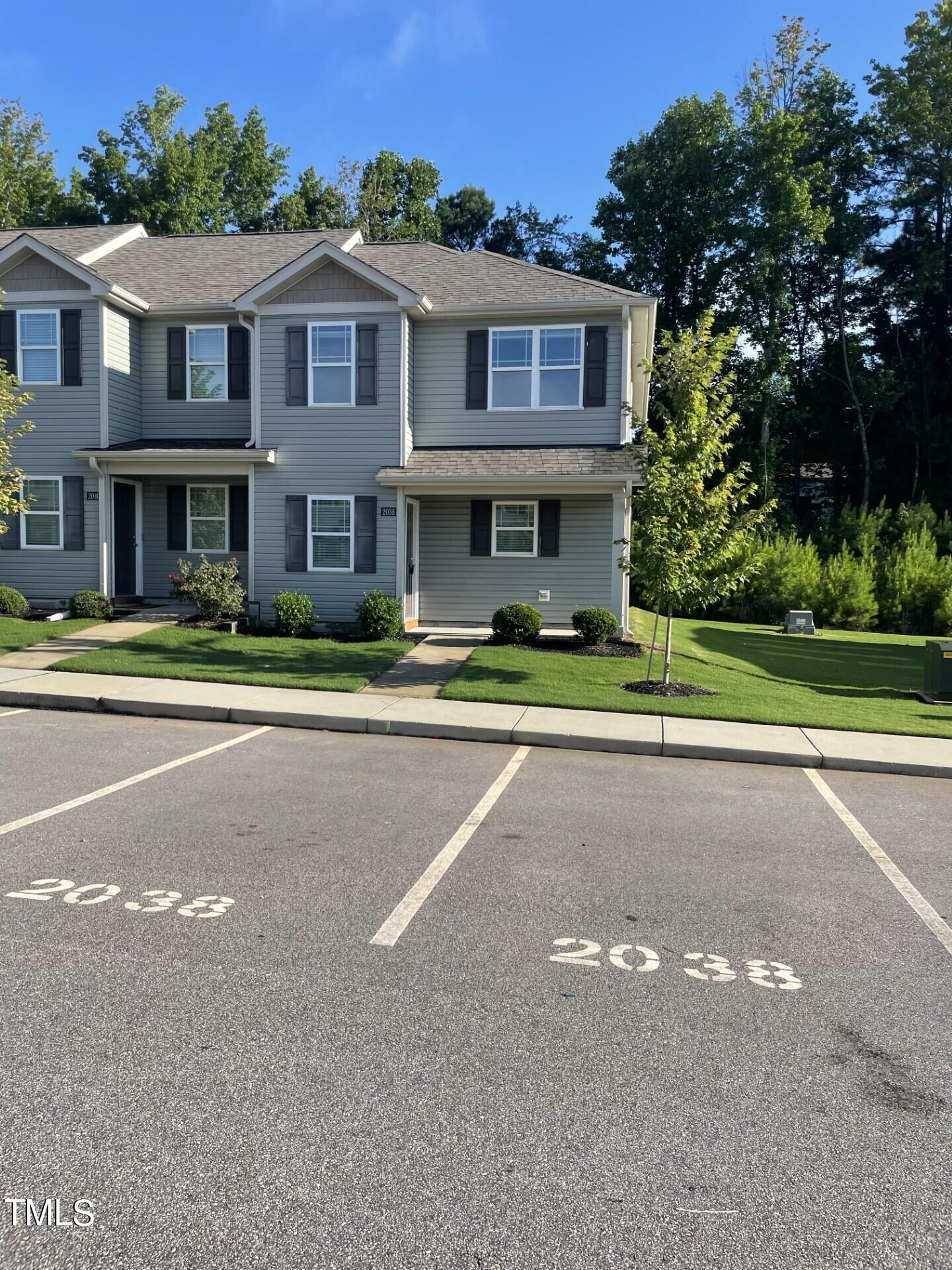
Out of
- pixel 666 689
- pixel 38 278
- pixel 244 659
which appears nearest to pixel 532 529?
pixel 666 689

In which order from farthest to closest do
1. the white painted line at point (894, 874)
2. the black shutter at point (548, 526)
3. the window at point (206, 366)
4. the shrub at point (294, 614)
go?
the window at point (206, 366)
the black shutter at point (548, 526)
the shrub at point (294, 614)
the white painted line at point (894, 874)

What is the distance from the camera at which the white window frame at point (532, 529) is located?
18438mm

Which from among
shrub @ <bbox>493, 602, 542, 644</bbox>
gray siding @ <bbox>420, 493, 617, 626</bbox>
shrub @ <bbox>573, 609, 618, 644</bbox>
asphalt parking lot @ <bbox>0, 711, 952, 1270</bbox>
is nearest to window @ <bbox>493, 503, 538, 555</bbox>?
gray siding @ <bbox>420, 493, 617, 626</bbox>

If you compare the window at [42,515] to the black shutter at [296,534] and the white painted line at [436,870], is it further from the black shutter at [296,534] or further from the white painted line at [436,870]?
the white painted line at [436,870]

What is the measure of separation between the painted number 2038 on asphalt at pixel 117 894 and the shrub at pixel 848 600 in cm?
2313

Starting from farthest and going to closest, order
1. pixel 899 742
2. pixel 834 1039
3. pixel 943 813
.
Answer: pixel 899 742, pixel 943 813, pixel 834 1039

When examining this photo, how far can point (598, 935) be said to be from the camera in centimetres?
466

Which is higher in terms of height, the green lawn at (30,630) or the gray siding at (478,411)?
the gray siding at (478,411)

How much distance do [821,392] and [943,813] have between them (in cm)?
3345

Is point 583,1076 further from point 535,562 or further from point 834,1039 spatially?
point 535,562

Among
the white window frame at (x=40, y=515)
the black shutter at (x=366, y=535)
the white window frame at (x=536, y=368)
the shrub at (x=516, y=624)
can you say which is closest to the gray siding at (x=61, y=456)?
the white window frame at (x=40, y=515)

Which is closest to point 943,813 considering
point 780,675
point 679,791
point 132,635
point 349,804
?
point 679,791

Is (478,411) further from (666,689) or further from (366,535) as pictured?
(666,689)

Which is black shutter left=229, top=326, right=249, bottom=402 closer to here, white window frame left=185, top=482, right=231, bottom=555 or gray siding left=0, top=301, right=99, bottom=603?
white window frame left=185, top=482, right=231, bottom=555
